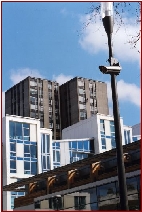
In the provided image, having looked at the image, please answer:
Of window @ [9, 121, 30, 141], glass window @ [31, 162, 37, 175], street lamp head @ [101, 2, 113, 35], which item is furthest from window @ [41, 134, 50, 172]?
street lamp head @ [101, 2, 113, 35]

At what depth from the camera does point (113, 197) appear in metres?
24.5

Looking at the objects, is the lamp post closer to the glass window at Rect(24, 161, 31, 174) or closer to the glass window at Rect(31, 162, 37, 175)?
the glass window at Rect(24, 161, 31, 174)

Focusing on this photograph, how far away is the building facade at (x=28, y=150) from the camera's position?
4857cm

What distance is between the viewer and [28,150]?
167 feet

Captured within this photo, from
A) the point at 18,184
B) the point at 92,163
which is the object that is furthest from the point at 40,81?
the point at 92,163

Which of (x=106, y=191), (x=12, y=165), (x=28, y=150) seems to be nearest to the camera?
(x=106, y=191)

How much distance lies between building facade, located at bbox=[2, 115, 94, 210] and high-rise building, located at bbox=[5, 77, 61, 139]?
3553cm

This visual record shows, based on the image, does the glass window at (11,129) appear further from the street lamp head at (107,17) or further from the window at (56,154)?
the street lamp head at (107,17)

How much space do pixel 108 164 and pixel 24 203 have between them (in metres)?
9.17

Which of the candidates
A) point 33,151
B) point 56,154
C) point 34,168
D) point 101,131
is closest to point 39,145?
point 33,151

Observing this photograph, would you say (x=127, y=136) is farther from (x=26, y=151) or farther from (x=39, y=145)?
(x=26, y=151)

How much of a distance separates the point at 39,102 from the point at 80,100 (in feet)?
26.9

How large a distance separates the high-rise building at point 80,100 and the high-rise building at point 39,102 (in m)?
1.70

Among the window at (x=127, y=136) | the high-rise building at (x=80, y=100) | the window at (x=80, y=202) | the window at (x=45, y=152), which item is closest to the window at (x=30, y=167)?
the window at (x=45, y=152)
